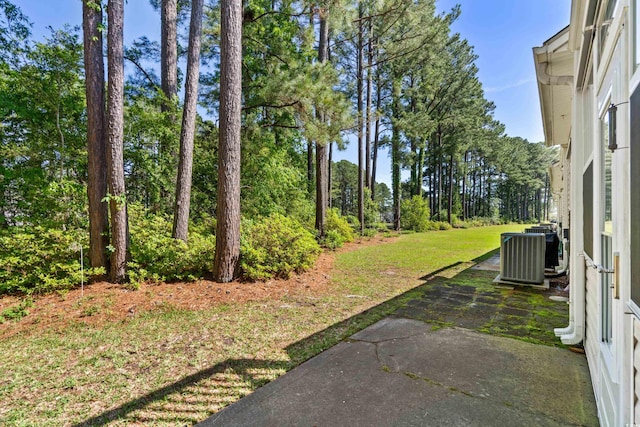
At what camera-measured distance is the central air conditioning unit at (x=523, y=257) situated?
5254 mm

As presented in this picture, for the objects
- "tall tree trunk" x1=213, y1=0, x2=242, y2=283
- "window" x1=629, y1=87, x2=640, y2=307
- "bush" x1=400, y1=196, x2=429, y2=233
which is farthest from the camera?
"bush" x1=400, y1=196, x2=429, y2=233

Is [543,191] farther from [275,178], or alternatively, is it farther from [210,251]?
[210,251]

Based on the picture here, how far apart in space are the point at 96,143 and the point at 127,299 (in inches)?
101

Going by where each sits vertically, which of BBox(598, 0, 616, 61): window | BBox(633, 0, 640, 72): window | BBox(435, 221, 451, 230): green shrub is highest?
BBox(598, 0, 616, 61): window

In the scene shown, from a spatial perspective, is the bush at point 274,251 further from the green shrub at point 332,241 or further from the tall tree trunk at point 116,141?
the green shrub at point 332,241

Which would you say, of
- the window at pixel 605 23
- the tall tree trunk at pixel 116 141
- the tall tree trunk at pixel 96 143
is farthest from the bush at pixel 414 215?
the window at pixel 605 23

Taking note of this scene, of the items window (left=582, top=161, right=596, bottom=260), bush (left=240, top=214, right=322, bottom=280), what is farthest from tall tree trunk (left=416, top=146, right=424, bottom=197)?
window (left=582, top=161, right=596, bottom=260)

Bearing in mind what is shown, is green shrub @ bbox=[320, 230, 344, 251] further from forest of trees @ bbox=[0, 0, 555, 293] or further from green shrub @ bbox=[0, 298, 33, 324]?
green shrub @ bbox=[0, 298, 33, 324]

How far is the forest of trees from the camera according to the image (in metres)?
4.89

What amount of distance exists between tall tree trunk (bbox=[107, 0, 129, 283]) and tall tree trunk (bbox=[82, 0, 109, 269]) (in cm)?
17

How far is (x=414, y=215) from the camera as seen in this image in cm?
2064

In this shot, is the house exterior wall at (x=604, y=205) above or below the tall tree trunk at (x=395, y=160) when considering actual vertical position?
below

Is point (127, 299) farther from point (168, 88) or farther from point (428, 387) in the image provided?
point (168, 88)

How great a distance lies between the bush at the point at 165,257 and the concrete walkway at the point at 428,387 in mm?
3488
